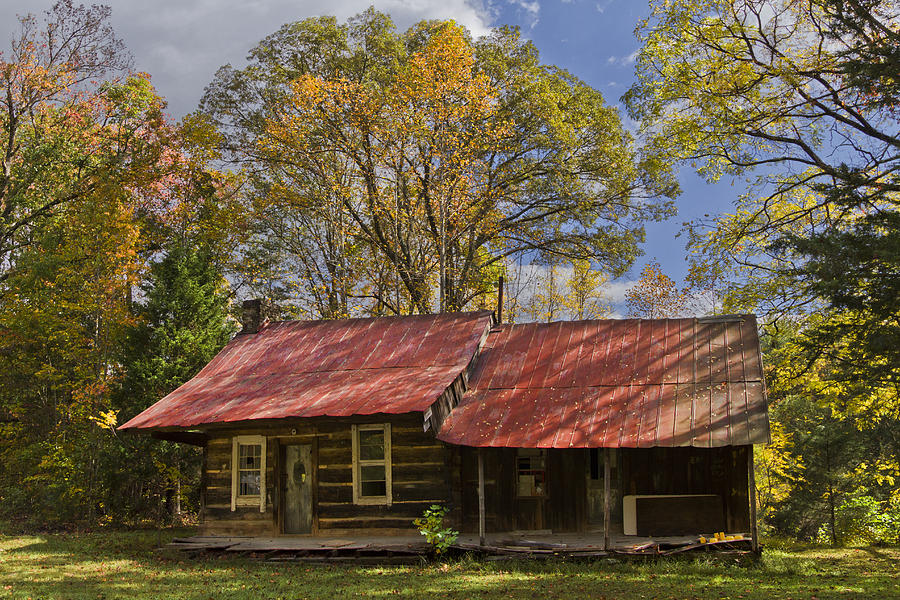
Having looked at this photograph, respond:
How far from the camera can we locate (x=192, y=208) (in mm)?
28906

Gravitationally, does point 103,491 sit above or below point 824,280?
below

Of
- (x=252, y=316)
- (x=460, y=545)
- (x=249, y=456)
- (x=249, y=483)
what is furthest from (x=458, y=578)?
(x=252, y=316)

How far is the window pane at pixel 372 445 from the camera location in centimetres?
1673

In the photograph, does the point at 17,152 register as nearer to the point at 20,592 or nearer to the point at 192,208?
the point at 192,208

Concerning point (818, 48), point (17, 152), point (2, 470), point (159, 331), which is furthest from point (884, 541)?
point (17, 152)

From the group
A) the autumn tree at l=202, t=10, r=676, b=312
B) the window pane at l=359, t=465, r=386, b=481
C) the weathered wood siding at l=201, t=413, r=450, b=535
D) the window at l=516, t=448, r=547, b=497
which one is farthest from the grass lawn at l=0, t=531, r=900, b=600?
the autumn tree at l=202, t=10, r=676, b=312

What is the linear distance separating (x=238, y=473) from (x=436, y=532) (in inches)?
222

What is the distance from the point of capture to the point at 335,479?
55.1ft

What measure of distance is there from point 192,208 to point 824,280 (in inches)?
914

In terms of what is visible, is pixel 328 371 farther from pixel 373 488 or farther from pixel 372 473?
pixel 373 488

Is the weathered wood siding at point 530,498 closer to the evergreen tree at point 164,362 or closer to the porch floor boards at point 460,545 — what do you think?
the porch floor boards at point 460,545

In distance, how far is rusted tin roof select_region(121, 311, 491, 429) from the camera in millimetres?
15633

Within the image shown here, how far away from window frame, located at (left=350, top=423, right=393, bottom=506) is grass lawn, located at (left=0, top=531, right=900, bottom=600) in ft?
6.57

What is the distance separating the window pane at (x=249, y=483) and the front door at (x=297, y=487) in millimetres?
715
